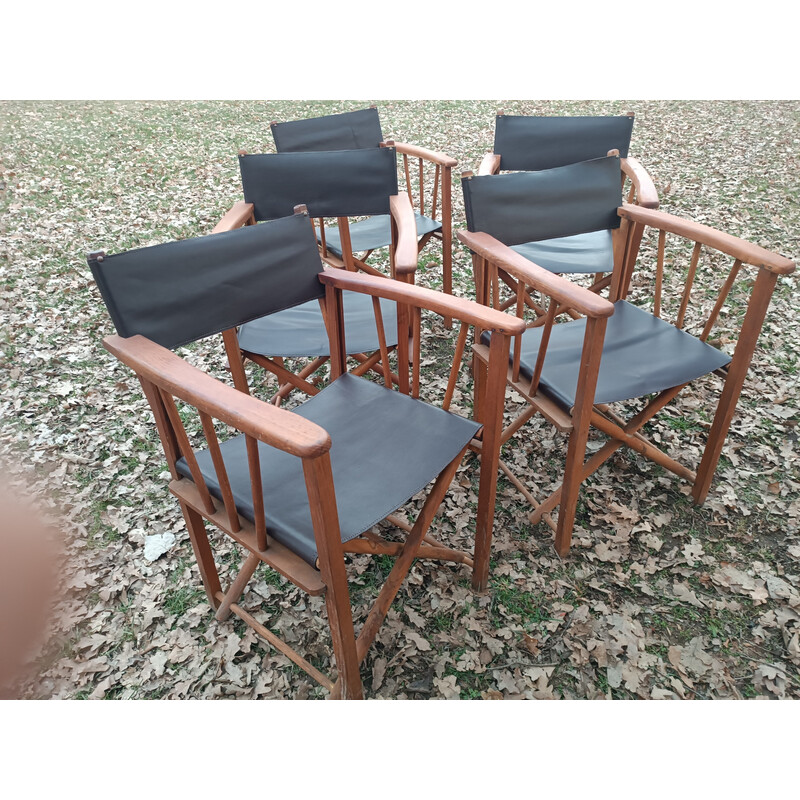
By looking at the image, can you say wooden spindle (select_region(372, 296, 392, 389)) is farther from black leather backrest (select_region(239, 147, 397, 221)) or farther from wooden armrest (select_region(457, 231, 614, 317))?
black leather backrest (select_region(239, 147, 397, 221))

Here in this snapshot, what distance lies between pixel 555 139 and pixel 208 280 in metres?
1.96

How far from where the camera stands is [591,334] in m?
1.61

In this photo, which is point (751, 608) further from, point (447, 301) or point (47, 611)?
point (47, 611)

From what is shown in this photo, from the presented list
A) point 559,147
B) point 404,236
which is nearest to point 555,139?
point 559,147

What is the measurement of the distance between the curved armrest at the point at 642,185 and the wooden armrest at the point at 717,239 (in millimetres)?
154

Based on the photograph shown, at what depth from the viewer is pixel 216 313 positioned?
170 cm

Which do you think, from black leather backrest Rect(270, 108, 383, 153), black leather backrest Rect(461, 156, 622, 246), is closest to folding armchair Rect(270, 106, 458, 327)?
black leather backrest Rect(270, 108, 383, 153)

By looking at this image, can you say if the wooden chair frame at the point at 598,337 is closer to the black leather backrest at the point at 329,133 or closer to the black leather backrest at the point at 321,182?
the black leather backrest at the point at 321,182

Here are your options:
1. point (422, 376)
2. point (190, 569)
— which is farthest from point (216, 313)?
point (422, 376)

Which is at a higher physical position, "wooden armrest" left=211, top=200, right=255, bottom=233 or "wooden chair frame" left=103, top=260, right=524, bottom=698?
"wooden armrest" left=211, top=200, right=255, bottom=233

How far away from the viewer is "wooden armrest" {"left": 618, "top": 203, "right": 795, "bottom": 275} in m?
1.69

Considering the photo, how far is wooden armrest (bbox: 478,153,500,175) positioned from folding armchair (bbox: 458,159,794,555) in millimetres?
675

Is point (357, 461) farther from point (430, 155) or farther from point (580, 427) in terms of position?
point (430, 155)

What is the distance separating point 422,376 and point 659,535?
1.25 metres
